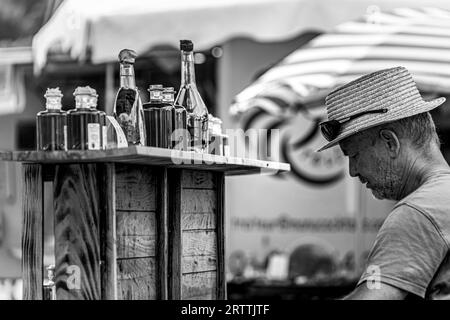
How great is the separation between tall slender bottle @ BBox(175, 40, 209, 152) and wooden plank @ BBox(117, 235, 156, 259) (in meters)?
0.33

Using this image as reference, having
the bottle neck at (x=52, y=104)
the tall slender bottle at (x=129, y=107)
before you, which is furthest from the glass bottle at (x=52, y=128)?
the tall slender bottle at (x=129, y=107)

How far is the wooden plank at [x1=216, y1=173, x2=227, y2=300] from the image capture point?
330 cm

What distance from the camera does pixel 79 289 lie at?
254 centimetres

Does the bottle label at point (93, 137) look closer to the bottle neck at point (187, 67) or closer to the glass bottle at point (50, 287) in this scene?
the glass bottle at point (50, 287)

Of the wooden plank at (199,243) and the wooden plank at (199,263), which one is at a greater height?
the wooden plank at (199,243)

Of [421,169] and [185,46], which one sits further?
[185,46]

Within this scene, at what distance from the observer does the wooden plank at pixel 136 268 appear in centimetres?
262

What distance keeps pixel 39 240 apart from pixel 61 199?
17 cm

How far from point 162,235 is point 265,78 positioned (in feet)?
8.72

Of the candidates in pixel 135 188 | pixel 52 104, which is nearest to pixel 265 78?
pixel 135 188

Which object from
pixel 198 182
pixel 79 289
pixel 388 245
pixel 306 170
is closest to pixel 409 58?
pixel 306 170

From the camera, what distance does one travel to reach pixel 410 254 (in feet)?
8.38

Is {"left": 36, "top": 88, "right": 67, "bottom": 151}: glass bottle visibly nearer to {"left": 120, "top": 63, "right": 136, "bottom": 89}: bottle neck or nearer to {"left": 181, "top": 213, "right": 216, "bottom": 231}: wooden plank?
{"left": 120, "top": 63, "right": 136, "bottom": 89}: bottle neck

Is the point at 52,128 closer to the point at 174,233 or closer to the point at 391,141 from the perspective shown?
the point at 174,233
